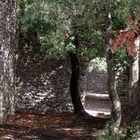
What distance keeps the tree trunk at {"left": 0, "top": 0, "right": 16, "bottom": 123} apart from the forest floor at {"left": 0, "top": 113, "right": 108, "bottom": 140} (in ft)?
1.60

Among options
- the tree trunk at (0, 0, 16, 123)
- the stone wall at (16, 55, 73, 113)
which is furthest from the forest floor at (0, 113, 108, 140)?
the stone wall at (16, 55, 73, 113)

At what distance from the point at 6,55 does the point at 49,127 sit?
2160 millimetres

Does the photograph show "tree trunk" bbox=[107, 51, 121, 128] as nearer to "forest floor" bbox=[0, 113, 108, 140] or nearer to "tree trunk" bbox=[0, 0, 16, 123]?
"forest floor" bbox=[0, 113, 108, 140]

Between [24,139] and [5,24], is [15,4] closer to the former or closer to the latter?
[5,24]

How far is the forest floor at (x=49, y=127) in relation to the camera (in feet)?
30.9

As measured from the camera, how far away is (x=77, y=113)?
44.8 ft

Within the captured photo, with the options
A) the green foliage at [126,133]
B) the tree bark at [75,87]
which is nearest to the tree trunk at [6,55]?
the tree bark at [75,87]

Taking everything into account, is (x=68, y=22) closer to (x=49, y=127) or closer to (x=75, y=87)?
(x=49, y=127)

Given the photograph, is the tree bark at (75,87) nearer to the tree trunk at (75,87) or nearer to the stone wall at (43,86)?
the tree trunk at (75,87)

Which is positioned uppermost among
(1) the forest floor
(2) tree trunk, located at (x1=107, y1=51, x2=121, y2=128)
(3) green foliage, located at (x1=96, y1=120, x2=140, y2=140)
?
(2) tree trunk, located at (x1=107, y1=51, x2=121, y2=128)

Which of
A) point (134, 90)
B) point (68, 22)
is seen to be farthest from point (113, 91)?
point (68, 22)

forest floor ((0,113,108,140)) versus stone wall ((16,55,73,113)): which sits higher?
stone wall ((16,55,73,113))

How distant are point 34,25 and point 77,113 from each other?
334 centimetres

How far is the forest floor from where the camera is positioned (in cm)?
941
